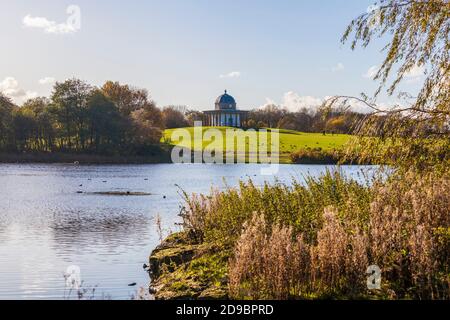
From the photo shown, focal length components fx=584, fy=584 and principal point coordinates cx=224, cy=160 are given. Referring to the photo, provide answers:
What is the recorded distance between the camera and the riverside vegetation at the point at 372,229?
12430 mm

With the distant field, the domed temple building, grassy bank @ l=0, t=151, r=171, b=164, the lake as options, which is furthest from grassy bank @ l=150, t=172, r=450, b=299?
the domed temple building

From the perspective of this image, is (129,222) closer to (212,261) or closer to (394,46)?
(212,261)

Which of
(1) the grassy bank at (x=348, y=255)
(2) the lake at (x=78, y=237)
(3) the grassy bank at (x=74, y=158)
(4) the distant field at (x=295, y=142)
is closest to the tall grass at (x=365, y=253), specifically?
(1) the grassy bank at (x=348, y=255)

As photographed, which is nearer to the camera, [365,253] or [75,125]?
[365,253]

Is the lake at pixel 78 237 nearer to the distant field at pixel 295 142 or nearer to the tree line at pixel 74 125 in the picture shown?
the tree line at pixel 74 125

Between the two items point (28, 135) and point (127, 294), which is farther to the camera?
point (28, 135)

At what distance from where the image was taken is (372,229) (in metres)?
12.7

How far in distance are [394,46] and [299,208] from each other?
17.3ft

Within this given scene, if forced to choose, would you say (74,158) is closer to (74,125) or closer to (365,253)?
(74,125)

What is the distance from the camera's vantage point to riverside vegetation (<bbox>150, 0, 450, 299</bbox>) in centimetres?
1243

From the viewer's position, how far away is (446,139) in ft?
45.7

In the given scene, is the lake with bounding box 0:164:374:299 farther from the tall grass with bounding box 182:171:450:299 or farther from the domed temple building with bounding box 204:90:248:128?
the domed temple building with bounding box 204:90:248:128

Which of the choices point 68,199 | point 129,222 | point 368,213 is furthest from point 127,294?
point 68,199

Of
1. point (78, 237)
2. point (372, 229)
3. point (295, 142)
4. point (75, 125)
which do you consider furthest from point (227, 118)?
point (372, 229)
